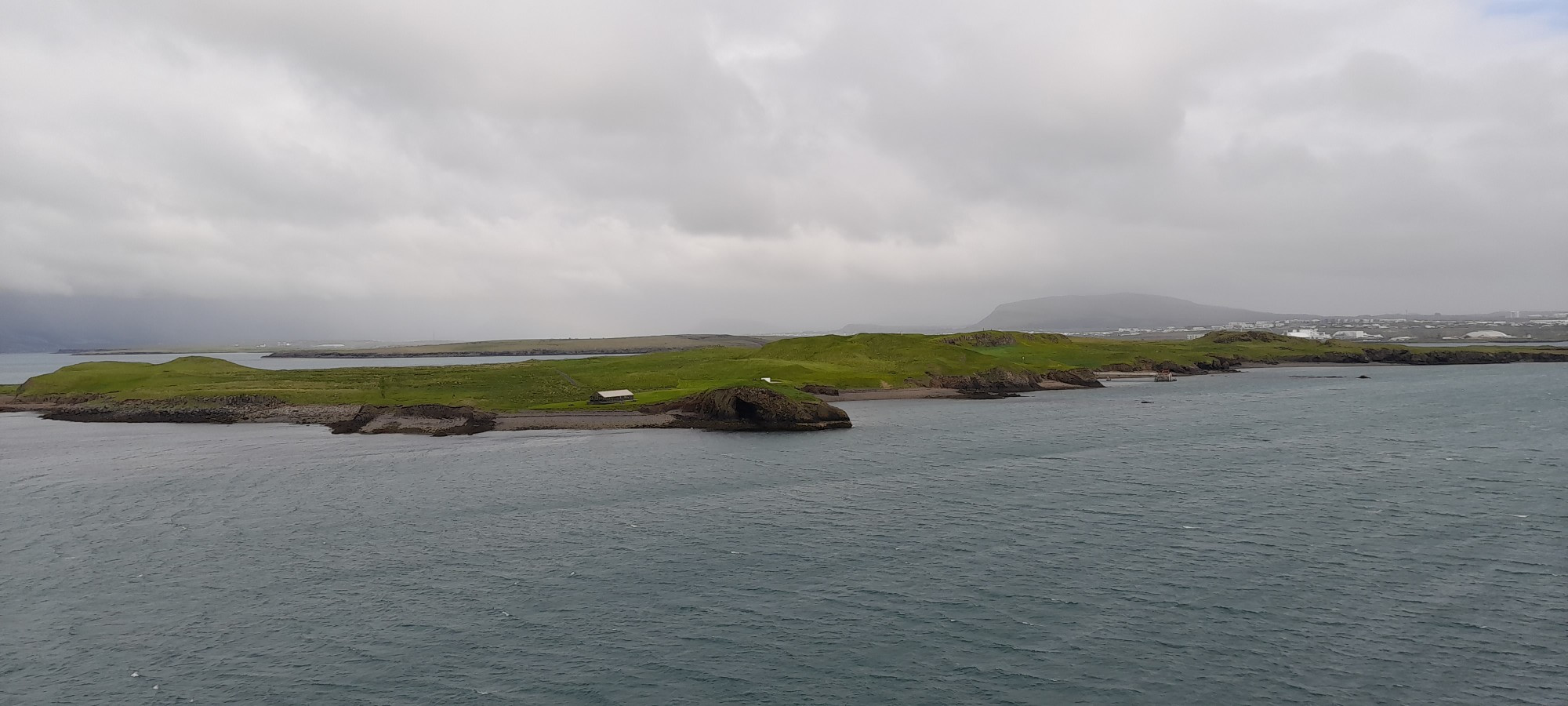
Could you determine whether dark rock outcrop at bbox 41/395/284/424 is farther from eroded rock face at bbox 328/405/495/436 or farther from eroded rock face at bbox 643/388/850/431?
eroded rock face at bbox 643/388/850/431

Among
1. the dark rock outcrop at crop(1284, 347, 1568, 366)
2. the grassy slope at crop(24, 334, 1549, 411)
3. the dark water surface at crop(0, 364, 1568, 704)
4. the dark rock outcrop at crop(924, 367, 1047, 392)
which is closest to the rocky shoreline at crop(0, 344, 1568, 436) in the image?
the dark rock outcrop at crop(924, 367, 1047, 392)

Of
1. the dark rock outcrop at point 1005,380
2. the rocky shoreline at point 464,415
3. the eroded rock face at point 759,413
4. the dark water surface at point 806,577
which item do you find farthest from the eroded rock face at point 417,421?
the dark rock outcrop at point 1005,380

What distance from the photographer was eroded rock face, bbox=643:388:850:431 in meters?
83.9

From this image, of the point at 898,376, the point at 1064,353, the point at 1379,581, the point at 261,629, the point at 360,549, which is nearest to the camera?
the point at 261,629

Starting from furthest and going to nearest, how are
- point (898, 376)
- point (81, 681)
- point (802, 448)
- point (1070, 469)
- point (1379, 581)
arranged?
point (898, 376) → point (802, 448) → point (1070, 469) → point (1379, 581) → point (81, 681)

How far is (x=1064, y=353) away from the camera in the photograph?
567 feet

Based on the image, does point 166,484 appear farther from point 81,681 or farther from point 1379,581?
point 1379,581

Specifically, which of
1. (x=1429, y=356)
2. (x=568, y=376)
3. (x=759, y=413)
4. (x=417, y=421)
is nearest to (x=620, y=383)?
(x=568, y=376)

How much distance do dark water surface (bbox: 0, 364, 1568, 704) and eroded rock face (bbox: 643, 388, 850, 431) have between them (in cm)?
1669

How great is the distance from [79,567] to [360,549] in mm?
12148

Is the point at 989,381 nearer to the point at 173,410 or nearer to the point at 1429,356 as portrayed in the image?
the point at 173,410

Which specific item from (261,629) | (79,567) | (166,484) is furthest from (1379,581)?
(166,484)

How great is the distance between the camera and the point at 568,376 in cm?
12350

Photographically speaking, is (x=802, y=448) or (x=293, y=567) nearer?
(x=293, y=567)
